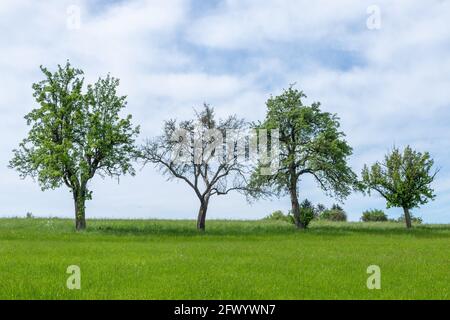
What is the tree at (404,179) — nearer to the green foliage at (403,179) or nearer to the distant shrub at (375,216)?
the green foliage at (403,179)

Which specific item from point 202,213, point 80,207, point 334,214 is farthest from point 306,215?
point 334,214

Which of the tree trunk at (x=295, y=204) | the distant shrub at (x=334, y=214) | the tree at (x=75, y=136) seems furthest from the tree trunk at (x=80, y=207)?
the distant shrub at (x=334, y=214)

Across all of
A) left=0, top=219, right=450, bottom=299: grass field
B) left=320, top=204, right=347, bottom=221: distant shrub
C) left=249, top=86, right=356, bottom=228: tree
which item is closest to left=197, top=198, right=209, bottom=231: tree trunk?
left=249, top=86, right=356, bottom=228: tree

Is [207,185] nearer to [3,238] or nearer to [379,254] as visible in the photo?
[3,238]

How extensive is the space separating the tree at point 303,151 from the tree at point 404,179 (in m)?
10.1

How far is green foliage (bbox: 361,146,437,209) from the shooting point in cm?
6394

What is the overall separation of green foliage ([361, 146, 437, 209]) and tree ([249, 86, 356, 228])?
10.1 meters

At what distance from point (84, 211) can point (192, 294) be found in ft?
118

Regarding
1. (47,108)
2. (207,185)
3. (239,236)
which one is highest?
(47,108)

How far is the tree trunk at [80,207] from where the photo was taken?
48.8 metres

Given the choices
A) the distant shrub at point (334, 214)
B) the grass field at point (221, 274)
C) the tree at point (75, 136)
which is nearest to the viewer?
the grass field at point (221, 274)

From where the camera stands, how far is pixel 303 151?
184 ft
